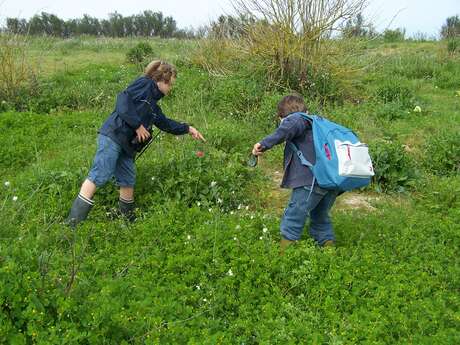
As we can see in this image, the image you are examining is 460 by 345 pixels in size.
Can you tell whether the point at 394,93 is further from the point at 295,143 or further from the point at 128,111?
the point at 128,111

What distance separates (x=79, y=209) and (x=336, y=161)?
2453 mm

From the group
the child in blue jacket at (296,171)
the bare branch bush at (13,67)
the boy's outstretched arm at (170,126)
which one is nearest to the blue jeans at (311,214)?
the child in blue jacket at (296,171)

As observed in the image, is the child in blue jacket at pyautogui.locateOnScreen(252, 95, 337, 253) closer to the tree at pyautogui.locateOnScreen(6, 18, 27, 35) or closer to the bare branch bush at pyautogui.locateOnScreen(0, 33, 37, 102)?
the bare branch bush at pyautogui.locateOnScreen(0, 33, 37, 102)

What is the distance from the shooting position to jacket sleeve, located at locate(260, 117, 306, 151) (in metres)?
3.96

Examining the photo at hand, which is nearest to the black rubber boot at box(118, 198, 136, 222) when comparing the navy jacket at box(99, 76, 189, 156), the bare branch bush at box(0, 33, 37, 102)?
the navy jacket at box(99, 76, 189, 156)

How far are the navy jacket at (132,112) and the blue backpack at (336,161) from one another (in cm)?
159

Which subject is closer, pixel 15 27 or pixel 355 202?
pixel 355 202

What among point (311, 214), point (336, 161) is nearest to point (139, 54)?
point (311, 214)

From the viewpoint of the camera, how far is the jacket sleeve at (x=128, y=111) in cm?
444

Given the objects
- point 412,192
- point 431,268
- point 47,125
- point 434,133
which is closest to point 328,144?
point 431,268

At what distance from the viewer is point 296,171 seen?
4148 millimetres

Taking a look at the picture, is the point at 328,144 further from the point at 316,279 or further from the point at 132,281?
the point at 132,281

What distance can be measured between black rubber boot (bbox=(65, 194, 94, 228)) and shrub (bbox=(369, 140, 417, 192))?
331cm

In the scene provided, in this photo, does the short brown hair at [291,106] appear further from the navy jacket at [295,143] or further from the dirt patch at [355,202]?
the dirt patch at [355,202]
